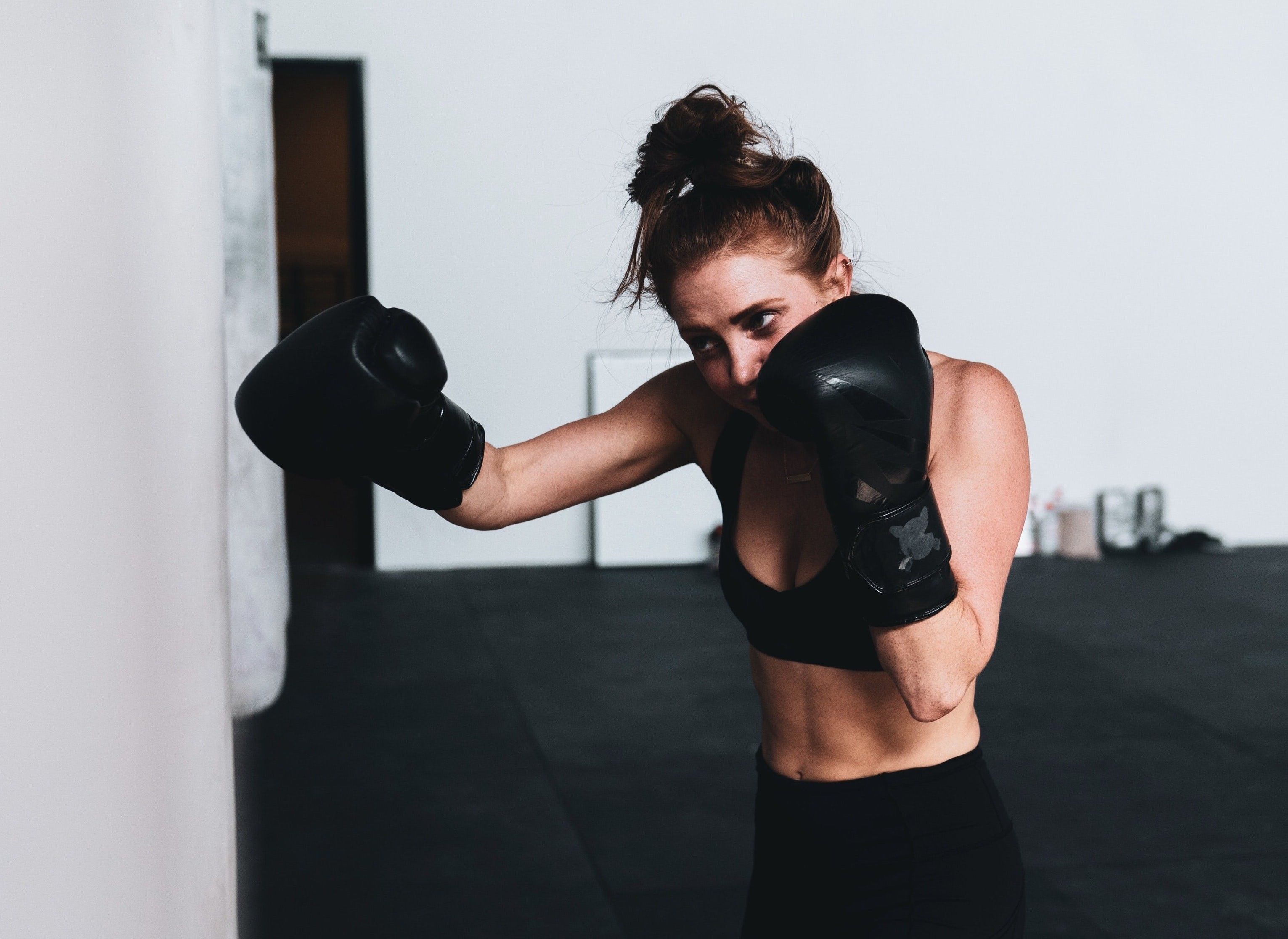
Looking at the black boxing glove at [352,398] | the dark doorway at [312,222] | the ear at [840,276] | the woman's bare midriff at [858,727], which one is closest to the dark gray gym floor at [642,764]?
the woman's bare midriff at [858,727]

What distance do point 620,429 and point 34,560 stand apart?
2.59 feet

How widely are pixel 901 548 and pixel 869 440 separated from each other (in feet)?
0.30

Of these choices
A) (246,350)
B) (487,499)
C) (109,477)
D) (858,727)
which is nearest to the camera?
(109,477)

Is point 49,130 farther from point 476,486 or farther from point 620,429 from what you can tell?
point 620,429

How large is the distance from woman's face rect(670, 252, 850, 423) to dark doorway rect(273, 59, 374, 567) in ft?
16.4

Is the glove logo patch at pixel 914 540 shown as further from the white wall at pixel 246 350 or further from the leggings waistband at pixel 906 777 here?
the white wall at pixel 246 350

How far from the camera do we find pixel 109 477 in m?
0.83

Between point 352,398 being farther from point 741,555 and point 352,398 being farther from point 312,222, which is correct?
point 312,222

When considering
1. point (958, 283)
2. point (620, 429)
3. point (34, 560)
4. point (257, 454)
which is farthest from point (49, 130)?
point (958, 283)

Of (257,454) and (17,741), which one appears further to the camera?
(257,454)

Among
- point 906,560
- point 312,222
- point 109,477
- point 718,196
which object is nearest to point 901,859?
point 906,560

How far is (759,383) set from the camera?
1046 millimetres

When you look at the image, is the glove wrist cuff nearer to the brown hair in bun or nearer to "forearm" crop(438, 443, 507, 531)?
the brown hair in bun

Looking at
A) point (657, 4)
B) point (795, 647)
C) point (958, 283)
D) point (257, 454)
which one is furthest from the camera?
point (958, 283)
